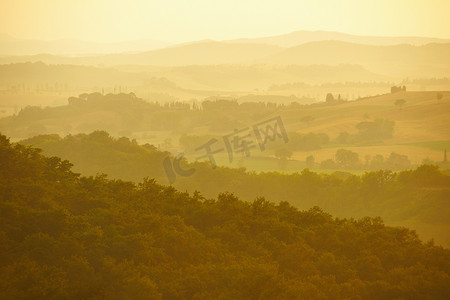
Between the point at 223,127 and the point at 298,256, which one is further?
the point at 223,127

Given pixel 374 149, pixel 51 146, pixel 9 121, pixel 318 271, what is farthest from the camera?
pixel 9 121

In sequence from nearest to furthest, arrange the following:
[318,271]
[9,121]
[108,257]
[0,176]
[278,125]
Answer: [108,257], [318,271], [0,176], [278,125], [9,121]

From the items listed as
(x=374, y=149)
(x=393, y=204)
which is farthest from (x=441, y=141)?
(x=393, y=204)

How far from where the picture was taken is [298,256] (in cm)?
2617

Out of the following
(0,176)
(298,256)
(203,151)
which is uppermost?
(0,176)

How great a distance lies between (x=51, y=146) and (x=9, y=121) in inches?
4718

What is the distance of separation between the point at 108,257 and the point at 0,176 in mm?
10483

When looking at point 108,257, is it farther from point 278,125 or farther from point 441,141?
point 278,125

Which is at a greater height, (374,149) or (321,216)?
(321,216)

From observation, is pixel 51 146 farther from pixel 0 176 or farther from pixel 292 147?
pixel 292 147

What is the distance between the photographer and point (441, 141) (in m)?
122

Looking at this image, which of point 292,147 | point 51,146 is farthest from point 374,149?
point 51,146

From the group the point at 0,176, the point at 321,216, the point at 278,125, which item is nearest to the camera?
the point at 0,176

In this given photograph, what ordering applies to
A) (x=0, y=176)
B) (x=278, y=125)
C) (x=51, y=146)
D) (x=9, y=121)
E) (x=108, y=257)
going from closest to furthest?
(x=108, y=257) < (x=0, y=176) < (x=51, y=146) < (x=278, y=125) < (x=9, y=121)
